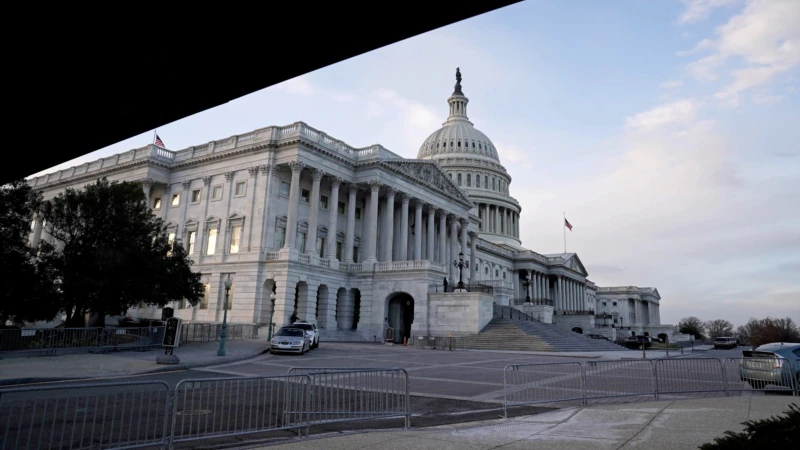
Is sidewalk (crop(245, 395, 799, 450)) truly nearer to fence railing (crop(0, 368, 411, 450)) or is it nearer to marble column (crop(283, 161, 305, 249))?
fence railing (crop(0, 368, 411, 450))

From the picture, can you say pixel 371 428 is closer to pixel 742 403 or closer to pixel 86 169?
pixel 742 403

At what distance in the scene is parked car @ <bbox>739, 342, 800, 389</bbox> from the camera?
591 inches

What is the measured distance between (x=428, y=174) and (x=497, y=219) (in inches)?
2144

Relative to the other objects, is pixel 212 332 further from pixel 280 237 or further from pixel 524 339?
pixel 524 339

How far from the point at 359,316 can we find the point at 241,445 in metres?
43.6

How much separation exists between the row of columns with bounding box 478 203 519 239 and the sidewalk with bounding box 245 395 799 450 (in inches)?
3956

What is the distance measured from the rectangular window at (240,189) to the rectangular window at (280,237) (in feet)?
17.4

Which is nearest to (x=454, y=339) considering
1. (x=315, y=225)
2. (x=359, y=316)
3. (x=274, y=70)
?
(x=359, y=316)

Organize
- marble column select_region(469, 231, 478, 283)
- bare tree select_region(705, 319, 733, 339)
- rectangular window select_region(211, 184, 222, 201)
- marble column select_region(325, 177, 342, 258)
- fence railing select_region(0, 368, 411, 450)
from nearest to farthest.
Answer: fence railing select_region(0, 368, 411, 450)
marble column select_region(325, 177, 342, 258)
rectangular window select_region(211, 184, 222, 201)
marble column select_region(469, 231, 478, 283)
bare tree select_region(705, 319, 733, 339)

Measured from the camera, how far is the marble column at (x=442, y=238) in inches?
2562

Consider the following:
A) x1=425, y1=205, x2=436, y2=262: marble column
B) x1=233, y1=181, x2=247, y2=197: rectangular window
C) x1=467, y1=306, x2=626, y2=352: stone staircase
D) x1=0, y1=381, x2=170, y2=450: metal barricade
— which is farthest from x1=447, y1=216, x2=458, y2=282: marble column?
x1=0, y1=381, x2=170, y2=450: metal barricade

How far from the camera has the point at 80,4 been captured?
423 centimetres

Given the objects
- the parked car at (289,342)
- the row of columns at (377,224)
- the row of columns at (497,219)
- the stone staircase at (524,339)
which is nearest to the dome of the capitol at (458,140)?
the row of columns at (497,219)

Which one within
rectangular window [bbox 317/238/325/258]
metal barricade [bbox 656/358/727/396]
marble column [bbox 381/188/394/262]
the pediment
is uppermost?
the pediment
